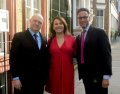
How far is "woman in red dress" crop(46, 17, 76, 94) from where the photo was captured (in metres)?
6.11

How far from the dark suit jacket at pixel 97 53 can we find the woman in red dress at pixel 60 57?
0.19 m

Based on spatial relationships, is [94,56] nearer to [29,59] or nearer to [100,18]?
[29,59]

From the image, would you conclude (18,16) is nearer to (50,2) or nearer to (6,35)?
(6,35)

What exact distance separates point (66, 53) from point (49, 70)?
0.39 meters

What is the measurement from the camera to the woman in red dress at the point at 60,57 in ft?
20.0

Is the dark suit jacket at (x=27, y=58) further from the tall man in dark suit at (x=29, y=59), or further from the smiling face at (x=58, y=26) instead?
the smiling face at (x=58, y=26)

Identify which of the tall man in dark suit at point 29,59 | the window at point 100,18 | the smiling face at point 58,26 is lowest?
the tall man in dark suit at point 29,59

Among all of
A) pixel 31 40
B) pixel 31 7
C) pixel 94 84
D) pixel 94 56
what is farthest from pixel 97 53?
pixel 31 7

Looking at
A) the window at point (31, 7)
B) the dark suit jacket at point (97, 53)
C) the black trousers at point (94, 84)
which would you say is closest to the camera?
the dark suit jacket at point (97, 53)

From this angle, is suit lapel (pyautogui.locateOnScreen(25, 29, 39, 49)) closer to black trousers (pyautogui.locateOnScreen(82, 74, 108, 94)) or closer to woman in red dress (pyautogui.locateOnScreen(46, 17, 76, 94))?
woman in red dress (pyautogui.locateOnScreen(46, 17, 76, 94))

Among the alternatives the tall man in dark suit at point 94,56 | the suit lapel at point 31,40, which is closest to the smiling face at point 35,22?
the suit lapel at point 31,40

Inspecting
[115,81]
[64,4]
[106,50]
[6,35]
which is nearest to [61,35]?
[106,50]

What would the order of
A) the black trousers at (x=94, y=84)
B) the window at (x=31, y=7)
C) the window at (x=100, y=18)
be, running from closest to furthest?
1. the black trousers at (x=94, y=84)
2. the window at (x=31, y=7)
3. the window at (x=100, y=18)

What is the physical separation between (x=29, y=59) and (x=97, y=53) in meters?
1.03
